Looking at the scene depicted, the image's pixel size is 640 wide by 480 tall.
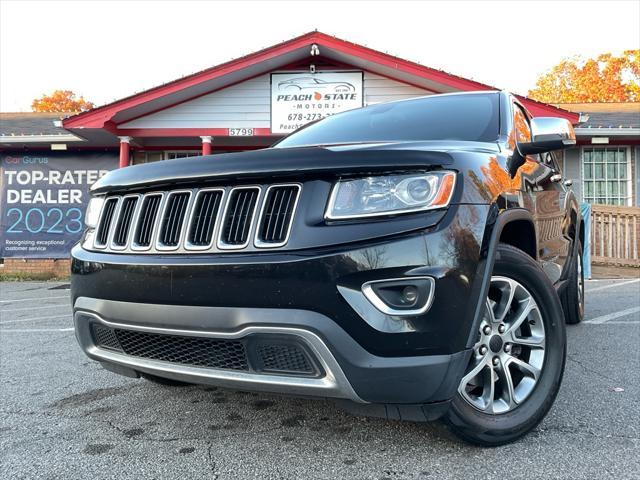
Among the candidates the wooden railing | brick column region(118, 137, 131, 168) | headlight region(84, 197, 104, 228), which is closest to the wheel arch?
headlight region(84, 197, 104, 228)

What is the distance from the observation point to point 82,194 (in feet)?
38.1

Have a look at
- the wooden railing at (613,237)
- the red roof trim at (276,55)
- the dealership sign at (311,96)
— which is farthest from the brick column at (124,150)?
the wooden railing at (613,237)

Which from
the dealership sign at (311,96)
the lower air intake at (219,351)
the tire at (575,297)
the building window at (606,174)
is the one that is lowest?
the tire at (575,297)

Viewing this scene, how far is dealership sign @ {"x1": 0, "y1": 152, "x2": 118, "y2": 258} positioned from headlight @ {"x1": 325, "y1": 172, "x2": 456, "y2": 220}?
1110cm

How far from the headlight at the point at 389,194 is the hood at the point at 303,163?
4 cm

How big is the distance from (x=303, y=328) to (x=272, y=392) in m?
0.30

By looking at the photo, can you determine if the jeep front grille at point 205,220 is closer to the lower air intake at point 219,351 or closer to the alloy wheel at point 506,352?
the lower air intake at point 219,351

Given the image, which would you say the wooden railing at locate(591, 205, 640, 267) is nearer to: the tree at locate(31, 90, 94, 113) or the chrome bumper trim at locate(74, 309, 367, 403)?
the chrome bumper trim at locate(74, 309, 367, 403)

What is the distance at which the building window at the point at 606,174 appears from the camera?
11.5m

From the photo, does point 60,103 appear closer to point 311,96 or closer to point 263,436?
point 311,96

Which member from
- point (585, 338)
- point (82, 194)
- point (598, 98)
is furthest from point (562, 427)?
point (598, 98)

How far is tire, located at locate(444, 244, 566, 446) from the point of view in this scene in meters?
2.02

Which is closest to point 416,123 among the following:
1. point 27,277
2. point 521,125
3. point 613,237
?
point 521,125

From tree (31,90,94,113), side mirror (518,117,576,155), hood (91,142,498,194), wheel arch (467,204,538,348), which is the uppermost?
tree (31,90,94,113)
